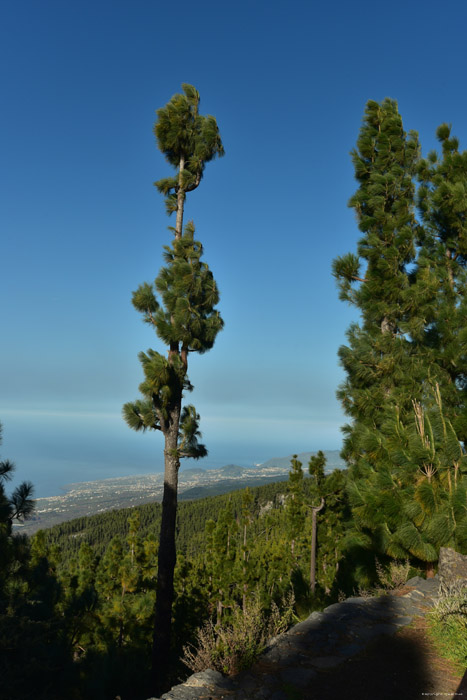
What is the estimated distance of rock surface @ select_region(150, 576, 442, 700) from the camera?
3514 mm

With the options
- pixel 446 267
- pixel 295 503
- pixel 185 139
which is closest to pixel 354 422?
pixel 446 267

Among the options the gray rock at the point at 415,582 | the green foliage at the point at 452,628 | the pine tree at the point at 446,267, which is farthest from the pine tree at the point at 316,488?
the green foliage at the point at 452,628

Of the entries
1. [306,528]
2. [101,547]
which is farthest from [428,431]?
[101,547]

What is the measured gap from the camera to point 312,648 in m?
4.32

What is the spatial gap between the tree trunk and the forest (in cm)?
4

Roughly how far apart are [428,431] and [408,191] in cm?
858

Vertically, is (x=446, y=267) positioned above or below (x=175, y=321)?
above

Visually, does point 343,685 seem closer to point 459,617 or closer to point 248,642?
point 248,642

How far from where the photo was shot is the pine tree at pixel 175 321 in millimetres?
10289

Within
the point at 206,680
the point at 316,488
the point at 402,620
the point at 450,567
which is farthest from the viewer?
the point at 316,488

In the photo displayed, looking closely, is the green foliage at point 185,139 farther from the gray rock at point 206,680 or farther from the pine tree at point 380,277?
the gray rock at point 206,680

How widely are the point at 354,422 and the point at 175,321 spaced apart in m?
5.97

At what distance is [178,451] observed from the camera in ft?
36.3

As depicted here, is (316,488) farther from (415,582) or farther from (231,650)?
(231,650)
